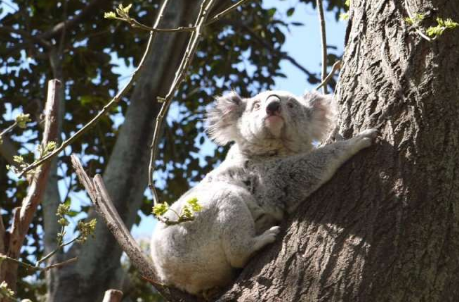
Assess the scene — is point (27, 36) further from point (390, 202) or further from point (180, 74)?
point (390, 202)

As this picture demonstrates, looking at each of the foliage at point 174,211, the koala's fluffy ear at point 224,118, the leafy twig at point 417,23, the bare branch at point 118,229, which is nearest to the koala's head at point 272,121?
the koala's fluffy ear at point 224,118

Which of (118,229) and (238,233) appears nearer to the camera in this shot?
(238,233)

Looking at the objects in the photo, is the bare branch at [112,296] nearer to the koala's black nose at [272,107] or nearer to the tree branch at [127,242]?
the tree branch at [127,242]

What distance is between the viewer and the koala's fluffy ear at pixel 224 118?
505 cm

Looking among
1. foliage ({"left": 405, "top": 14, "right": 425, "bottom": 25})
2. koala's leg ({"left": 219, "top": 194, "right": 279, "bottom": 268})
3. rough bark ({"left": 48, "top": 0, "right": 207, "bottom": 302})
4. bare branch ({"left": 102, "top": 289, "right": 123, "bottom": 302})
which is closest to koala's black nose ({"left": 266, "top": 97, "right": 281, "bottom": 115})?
koala's leg ({"left": 219, "top": 194, "right": 279, "bottom": 268})

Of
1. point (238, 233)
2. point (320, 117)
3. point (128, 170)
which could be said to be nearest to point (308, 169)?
point (238, 233)

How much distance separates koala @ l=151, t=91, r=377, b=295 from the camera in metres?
3.79

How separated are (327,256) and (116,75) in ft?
19.3

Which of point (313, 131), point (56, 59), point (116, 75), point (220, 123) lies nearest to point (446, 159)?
point (313, 131)

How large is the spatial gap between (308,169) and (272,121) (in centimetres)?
62

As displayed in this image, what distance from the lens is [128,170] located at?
23.3ft

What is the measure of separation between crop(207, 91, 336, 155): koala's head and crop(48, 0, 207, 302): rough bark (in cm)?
214

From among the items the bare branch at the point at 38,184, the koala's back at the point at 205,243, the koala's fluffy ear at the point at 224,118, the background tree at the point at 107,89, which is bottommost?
the koala's back at the point at 205,243

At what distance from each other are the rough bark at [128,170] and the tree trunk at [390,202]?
3.48 metres
